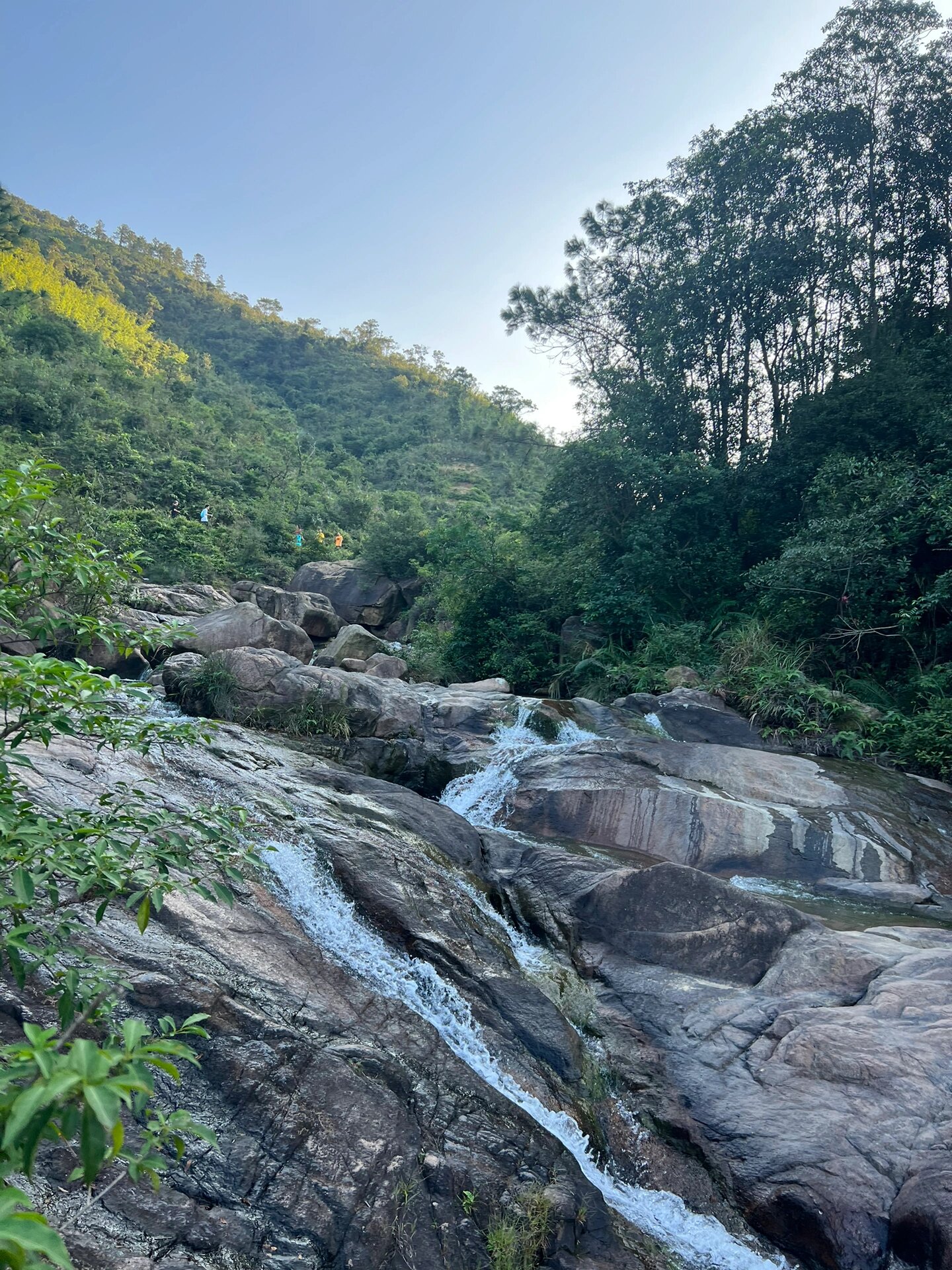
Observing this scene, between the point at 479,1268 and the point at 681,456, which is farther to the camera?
the point at 681,456

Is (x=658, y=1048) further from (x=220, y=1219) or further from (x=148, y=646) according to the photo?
(x=148, y=646)

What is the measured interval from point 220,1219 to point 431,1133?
1.21m

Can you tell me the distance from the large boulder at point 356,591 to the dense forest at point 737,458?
0.79m

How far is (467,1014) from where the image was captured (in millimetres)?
5168

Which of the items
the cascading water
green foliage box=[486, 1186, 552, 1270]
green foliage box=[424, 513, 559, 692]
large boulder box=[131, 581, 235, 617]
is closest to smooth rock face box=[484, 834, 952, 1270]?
the cascading water

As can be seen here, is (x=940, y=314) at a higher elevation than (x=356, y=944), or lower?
higher

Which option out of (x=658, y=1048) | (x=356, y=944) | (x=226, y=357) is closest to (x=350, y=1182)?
(x=356, y=944)

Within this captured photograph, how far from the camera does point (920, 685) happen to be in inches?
437

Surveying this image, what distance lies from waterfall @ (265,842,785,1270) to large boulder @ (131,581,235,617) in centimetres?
1081

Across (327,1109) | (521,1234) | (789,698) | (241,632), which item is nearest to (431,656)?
(241,632)

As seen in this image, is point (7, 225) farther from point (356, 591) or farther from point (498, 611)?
point (498, 611)

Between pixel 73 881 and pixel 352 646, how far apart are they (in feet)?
47.6

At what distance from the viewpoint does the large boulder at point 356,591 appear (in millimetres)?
23250

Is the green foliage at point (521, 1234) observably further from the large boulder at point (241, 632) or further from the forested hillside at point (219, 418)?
the large boulder at point (241, 632)
